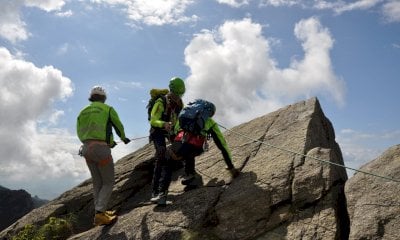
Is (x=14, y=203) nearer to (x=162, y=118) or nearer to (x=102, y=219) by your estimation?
(x=102, y=219)

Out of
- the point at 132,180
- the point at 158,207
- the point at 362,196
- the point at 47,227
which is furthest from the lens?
the point at 132,180

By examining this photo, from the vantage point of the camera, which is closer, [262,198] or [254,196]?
[262,198]

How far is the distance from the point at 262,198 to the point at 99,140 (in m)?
5.28

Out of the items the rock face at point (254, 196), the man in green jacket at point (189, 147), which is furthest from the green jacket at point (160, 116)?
the rock face at point (254, 196)

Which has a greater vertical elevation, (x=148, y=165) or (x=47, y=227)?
(x=148, y=165)

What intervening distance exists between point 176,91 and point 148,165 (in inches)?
178

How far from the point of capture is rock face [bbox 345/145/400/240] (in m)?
9.65

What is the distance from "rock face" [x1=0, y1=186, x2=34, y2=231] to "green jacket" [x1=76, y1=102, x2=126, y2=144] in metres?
123

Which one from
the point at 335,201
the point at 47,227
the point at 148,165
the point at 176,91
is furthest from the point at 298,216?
the point at 47,227

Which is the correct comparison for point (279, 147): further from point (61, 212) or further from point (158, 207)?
point (61, 212)

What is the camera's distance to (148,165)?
56.2ft

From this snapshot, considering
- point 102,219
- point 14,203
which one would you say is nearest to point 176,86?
point 102,219

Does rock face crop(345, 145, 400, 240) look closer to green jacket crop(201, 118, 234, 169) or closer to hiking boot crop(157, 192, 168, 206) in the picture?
green jacket crop(201, 118, 234, 169)

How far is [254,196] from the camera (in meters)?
12.1
